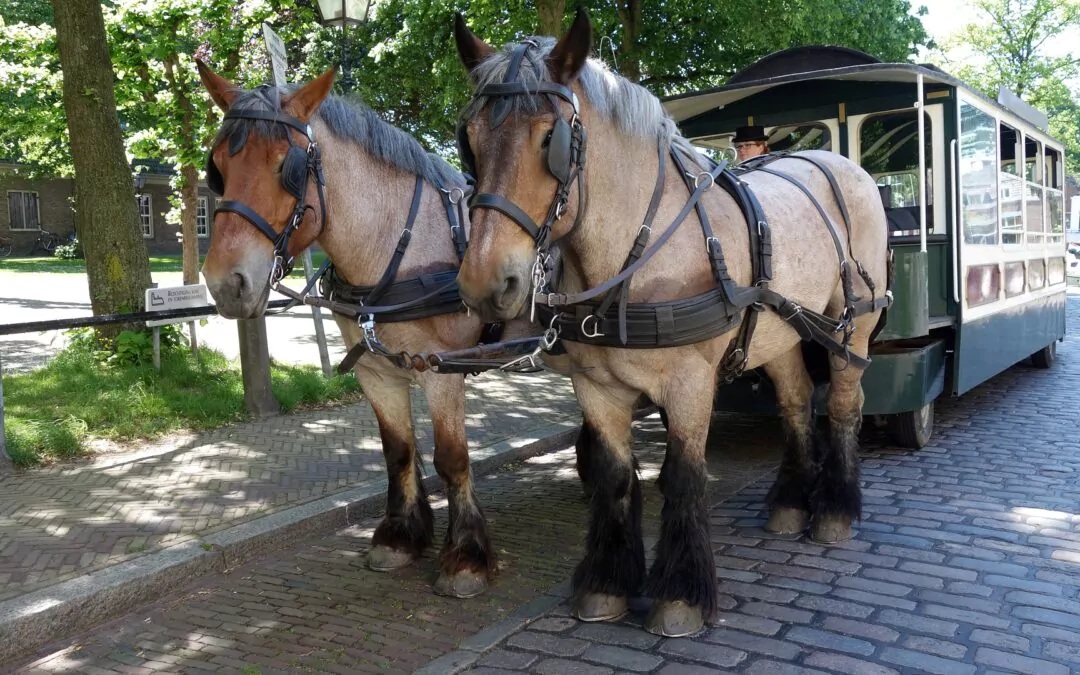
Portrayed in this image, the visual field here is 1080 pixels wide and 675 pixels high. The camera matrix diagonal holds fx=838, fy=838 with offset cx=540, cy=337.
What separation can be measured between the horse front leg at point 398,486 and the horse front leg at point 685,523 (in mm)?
1450

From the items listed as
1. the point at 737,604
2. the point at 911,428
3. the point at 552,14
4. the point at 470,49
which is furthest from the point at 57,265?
the point at 737,604

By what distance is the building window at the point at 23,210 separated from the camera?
36312 millimetres

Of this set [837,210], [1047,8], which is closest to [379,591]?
[837,210]

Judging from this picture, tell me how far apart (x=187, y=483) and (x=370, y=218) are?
2.81 metres

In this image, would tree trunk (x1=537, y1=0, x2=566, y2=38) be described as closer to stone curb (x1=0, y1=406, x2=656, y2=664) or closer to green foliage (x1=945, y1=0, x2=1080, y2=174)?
stone curb (x1=0, y1=406, x2=656, y2=664)

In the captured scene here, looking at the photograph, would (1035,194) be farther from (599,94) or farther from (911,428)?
(599,94)

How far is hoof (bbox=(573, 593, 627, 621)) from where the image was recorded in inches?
135

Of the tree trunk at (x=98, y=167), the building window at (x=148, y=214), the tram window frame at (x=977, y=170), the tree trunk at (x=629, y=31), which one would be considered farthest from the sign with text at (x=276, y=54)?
the building window at (x=148, y=214)

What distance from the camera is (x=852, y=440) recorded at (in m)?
4.45

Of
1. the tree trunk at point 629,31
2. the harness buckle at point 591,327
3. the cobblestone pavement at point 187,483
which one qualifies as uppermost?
→ the tree trunk at point 629,31

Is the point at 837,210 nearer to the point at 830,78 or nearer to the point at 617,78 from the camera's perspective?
the point at 617,78

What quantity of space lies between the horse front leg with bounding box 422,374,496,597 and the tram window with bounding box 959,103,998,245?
13.9 ft

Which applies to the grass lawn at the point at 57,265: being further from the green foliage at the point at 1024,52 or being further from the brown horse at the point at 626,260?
the green foliage at the point at 1024,52

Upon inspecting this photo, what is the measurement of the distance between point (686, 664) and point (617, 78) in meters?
2.15
